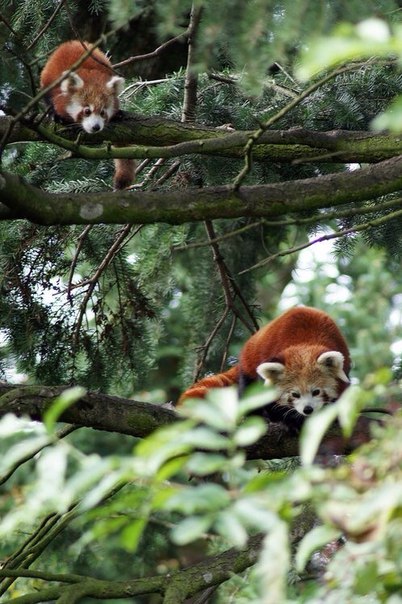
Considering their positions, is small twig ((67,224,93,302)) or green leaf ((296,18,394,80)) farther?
small twig ((67,224,93,302))

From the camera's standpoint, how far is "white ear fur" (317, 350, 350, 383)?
4578 millimetres

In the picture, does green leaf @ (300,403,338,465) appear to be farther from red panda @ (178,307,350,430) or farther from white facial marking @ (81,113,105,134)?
white facial marking @ (81,113,105,134)

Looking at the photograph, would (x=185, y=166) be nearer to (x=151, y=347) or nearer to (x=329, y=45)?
(x=151, y=347)

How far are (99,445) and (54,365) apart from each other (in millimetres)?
6098

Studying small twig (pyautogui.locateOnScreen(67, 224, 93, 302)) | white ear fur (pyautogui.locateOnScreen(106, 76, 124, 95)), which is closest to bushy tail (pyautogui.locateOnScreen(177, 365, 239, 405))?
small twig (pyautogui.locateOnScreen(67, 224, 93, 302))

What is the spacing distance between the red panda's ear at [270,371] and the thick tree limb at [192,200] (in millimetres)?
1457

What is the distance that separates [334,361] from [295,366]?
0.24 metres

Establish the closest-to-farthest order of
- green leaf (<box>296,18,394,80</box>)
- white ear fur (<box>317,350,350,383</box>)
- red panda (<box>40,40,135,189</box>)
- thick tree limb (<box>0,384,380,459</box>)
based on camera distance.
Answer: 1. green leaf (<box>296,18,394,80</box>)
2. thick tree limb (<box>0,384,380,459</box>)
3. white ear fur (<box>317,350,350,383</box>)
4. red panda (<box>40,40,135,189</box>)

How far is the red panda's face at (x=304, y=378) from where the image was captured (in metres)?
4.65

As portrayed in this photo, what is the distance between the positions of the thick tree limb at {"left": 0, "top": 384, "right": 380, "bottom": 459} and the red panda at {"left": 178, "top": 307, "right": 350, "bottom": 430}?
2.79 ft

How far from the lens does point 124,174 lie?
4.71m

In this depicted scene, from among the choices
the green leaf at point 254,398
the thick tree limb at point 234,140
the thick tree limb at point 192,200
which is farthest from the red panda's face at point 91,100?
the green leaf at point 254,398

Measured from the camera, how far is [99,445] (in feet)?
34.1

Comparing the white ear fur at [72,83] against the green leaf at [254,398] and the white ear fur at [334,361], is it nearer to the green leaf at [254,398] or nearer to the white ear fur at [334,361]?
the white ear fur at [334,361]
